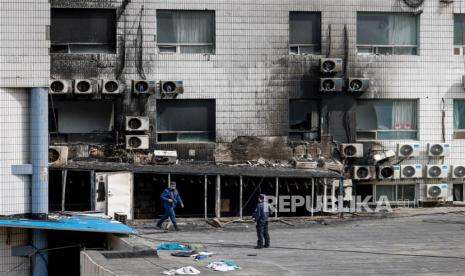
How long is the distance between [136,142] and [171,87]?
215 cm

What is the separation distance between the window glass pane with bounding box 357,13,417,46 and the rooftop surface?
19.8 feet

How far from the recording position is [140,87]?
31.3m

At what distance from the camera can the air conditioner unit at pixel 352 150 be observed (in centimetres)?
3250

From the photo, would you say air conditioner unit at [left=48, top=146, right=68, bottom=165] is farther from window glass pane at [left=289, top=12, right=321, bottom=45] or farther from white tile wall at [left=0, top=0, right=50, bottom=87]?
window glass pane at [left=289, top=12, right=321, bottom=45]

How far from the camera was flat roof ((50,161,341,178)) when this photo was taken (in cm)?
2989

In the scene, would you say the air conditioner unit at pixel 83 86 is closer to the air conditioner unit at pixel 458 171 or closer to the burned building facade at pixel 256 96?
the burned building facade at pixel 256 96

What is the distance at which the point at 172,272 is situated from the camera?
19625mm

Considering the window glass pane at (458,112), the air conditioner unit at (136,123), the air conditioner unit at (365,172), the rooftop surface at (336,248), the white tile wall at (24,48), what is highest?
the white tile wall at (24,48)

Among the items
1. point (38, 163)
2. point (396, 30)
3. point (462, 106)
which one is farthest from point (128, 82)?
point (462, 106)

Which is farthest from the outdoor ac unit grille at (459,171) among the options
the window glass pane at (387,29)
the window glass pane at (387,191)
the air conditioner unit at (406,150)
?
the window glass pane at (387,29)

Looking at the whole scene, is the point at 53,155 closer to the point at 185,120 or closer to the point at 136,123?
the point at 136,123

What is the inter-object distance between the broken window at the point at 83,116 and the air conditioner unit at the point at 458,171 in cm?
1206

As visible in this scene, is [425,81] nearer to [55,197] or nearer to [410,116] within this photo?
[410,116]

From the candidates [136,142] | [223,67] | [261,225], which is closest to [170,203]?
[261,225]
